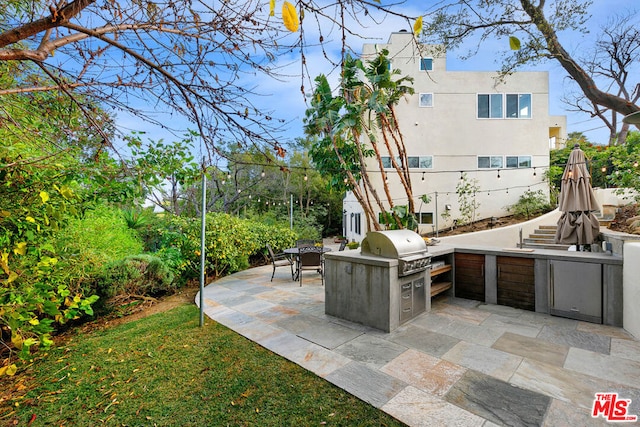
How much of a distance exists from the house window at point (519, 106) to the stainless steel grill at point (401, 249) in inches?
447

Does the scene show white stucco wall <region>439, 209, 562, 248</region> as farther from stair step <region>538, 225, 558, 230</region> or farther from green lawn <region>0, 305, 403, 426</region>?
green lawn <region>0, 305, 403, 426</region>

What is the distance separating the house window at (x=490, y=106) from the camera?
12.1 meters

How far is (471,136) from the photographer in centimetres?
1226

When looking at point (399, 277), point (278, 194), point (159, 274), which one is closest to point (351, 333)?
point (399, 277)

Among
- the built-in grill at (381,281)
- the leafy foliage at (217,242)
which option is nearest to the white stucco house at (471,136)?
the leafy foliage at (217,242)

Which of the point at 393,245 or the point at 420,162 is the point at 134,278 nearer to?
the point at 393,245

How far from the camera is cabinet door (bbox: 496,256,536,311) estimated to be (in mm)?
4367

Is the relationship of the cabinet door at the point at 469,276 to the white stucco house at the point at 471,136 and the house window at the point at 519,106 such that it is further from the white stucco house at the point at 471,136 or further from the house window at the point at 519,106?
the house window at the point at 519,106

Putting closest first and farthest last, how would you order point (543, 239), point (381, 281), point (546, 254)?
point (381, 281)
point (546, 254)
point (543, 239)

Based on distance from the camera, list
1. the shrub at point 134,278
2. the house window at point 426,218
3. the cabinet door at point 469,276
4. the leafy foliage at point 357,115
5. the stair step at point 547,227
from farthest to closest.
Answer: the house window at point 426,218 → the stair step at point 547,227 → the leafy foliage at point 357,115 → the cabinet door at point 469,276 → the shrub at point 134,278

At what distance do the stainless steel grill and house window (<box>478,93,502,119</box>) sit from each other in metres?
10.9

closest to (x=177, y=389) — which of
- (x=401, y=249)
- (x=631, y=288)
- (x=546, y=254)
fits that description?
(x=401, y=249)

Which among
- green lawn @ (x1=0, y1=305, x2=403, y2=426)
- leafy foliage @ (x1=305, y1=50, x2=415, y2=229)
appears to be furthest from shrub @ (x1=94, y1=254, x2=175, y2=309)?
leafy foliage @ (x1=305, y1=50, x2=415, y2=229)

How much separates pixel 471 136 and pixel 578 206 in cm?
823
